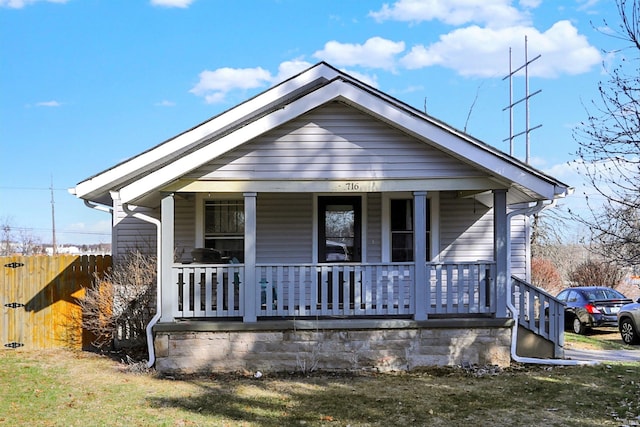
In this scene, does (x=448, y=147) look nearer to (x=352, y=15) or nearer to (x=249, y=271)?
(x=249, y=271)

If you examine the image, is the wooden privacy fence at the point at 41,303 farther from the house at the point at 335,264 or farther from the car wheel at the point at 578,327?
the car wheel at the point at 578,327

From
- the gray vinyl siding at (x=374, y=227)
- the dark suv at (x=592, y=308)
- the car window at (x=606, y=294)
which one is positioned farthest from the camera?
the car window at (x=606, y=294)

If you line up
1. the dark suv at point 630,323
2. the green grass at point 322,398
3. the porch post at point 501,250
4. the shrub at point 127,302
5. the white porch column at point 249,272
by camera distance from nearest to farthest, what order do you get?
1. the green grass at point 322,398
2. the white porch column at point 249,272
3. the porch post at point 501,250
4. the shrub at point 127,302
5. the dark suv at point 630,323

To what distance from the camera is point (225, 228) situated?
10.7 metres

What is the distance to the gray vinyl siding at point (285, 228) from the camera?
10.7 m

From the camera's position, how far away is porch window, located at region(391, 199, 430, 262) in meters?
10.8

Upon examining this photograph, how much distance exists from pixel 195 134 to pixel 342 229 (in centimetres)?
342

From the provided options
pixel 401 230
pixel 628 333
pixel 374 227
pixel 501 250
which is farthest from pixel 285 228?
pixel 628 333

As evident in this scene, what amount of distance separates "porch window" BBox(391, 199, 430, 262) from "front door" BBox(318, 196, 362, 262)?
0.70 meters

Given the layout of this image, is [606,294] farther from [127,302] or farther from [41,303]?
[41,303]

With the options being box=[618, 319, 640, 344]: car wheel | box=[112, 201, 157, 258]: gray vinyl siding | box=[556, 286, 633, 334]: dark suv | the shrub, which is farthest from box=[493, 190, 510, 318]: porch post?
box=[556, 286, 633, 334]: dark suv

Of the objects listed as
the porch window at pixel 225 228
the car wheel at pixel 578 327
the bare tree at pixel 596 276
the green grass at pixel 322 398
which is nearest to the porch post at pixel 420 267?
the green grass at pixel 322 398

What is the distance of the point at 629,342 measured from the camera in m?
13.3

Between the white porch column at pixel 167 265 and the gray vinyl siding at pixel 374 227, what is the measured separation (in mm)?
4080
